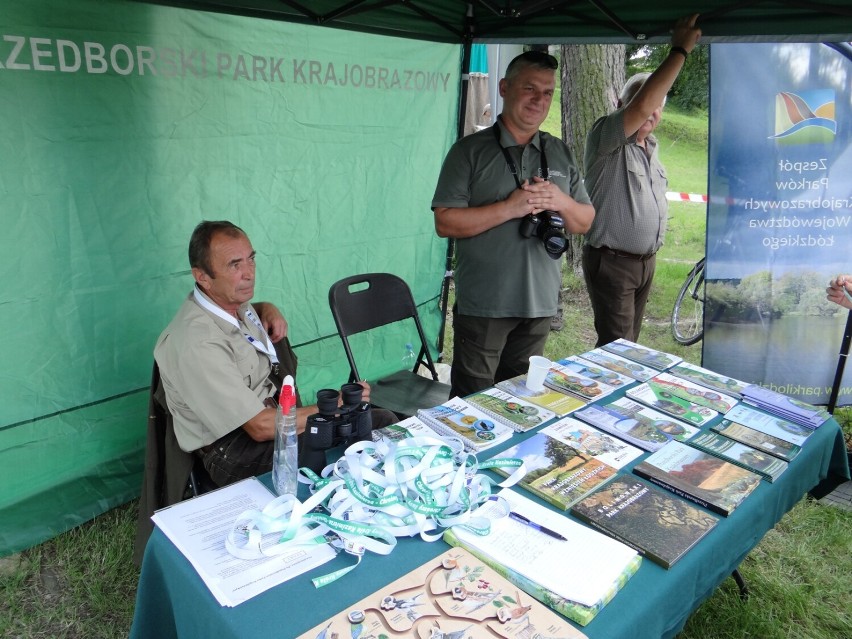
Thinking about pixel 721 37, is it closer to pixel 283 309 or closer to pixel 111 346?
pixel 283 309

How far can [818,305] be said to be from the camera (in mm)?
3400

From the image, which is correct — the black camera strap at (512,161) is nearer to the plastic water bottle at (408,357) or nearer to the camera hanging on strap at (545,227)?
the camera hanging on strap at (545,227)

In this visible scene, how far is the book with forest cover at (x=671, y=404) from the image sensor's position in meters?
1.83

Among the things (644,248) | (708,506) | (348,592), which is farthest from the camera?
(644,248)

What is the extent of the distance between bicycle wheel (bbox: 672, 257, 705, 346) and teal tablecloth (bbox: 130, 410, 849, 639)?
3.65 meters

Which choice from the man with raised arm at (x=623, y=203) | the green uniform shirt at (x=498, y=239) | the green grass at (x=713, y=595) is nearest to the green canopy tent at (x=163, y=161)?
the green grass at (x=713, y=595)

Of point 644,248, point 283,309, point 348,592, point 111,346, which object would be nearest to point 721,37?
point 644,248

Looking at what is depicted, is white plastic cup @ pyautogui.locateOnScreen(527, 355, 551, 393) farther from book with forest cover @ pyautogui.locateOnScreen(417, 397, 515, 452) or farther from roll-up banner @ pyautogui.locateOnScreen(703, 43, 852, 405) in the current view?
roll-up banner @ pyautogui.locateOnScreen(703, 43, 852, 405)

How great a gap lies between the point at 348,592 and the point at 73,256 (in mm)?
1937

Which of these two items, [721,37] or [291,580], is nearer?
[291,580]

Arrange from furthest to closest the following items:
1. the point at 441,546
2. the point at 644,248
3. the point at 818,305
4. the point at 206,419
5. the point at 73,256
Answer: the point at 818,305, the point at 644,248, the point at 73,256, the point at 206,419, the point at 441,546

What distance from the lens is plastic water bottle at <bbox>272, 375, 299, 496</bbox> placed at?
130 cm

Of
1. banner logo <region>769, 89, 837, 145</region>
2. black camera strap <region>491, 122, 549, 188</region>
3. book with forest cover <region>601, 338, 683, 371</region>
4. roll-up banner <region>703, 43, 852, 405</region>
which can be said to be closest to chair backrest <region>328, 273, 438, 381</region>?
black camera strap <region>491, 122, 549, 188</region>

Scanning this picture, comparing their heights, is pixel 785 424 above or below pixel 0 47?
below
